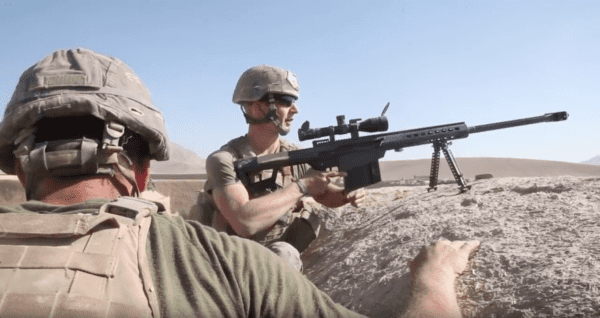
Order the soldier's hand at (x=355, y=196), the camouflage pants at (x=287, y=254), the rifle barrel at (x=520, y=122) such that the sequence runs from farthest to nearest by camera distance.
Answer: the rifle barrel at (x=520, y=122)
the soldier's hand at (x=355, y=196)
the camouflage pants at (x=287, y=254)

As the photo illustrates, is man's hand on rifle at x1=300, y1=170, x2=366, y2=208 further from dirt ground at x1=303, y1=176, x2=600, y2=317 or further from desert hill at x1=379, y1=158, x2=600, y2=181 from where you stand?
desert hill at x1=379, y1=158, x2=600, y2=181

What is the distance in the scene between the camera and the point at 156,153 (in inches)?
77.0

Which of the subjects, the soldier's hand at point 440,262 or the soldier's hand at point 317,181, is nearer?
the soldier's hand at point 440,262

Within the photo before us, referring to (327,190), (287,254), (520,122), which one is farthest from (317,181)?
(520,122)

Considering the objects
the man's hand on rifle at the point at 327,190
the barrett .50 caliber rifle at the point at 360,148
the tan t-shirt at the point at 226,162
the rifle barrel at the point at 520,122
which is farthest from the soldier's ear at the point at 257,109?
the rifle barrel at the point at 520,122

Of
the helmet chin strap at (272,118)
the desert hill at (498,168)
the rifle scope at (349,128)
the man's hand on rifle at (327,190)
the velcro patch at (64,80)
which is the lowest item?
the desert hill at (498,168)

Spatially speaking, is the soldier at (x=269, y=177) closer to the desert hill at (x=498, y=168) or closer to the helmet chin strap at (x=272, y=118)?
the helmet chin strap at (x=272, y=118)

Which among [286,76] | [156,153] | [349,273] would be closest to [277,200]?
[349,273]

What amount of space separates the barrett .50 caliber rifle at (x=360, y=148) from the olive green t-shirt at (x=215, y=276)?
7.75 feet

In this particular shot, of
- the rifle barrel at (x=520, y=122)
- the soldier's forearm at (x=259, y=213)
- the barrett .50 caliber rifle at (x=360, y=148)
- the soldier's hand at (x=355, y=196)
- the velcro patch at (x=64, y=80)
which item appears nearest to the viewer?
the velcro patch at (x=64, y=80)

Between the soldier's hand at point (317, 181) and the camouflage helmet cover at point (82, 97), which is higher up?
the camouflage helmet cover at point (82, 97)

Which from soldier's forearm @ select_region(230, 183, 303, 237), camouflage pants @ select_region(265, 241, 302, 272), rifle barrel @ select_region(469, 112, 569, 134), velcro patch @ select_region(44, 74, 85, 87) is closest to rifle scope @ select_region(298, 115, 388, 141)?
soldier's forearm @ select_region(230, 183, 303, 237)

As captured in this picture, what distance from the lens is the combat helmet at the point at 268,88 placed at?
394cm

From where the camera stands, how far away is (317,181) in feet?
12.4
